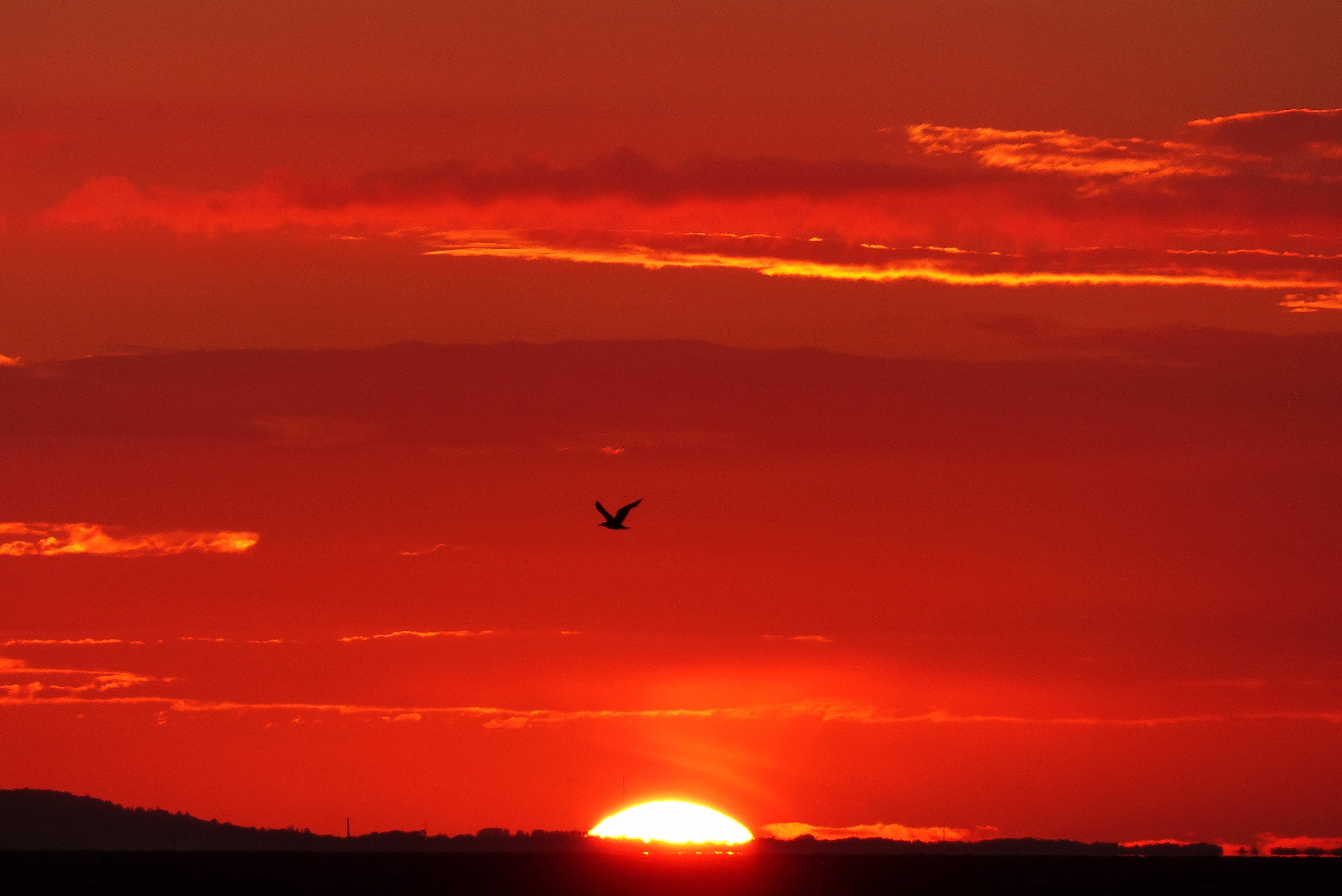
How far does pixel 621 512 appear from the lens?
5650 inches
